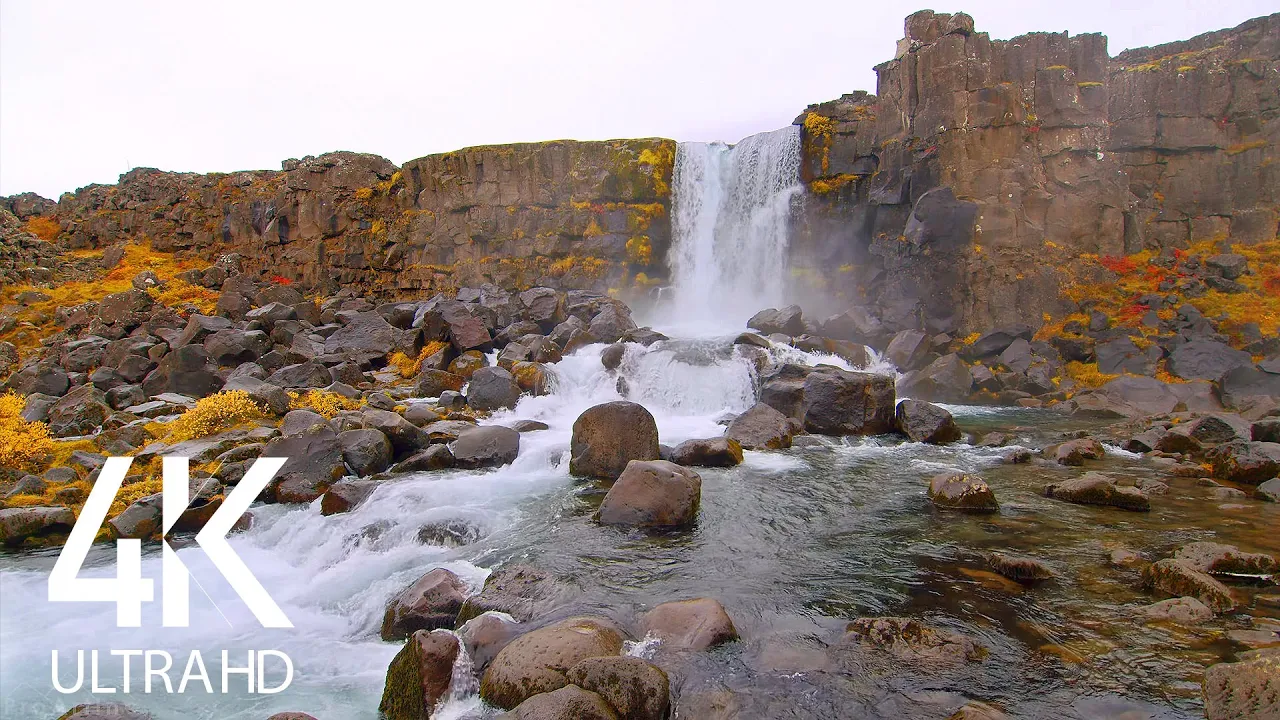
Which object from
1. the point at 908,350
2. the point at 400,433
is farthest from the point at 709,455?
the point at 908,350

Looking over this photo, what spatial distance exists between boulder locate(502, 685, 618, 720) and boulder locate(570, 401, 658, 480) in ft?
23.1

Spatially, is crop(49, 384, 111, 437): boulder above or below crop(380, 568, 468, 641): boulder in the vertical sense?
above

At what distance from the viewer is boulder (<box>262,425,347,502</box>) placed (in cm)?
1130

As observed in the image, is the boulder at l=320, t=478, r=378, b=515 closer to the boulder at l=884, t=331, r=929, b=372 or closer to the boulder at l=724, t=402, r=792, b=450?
the boulder at l=724, t=402, r=792, b=450

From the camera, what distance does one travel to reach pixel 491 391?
1720cm

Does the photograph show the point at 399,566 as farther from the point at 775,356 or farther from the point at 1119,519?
the point at 775,356

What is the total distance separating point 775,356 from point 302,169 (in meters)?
25.1

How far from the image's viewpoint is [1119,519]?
30.1ft

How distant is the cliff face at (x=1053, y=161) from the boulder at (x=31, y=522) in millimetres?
21198

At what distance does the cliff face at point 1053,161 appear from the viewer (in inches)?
863

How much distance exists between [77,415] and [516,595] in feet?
40.9

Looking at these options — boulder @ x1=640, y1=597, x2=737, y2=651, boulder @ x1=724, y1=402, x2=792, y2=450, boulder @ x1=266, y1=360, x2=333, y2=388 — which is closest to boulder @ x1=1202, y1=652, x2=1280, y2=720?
boulder @ x1=640, y1=597, x2=737, y2=651

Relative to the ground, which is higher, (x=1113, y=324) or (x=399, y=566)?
(x=1113, y=324)

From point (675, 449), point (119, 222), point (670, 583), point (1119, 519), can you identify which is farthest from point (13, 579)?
point (119, 222)
